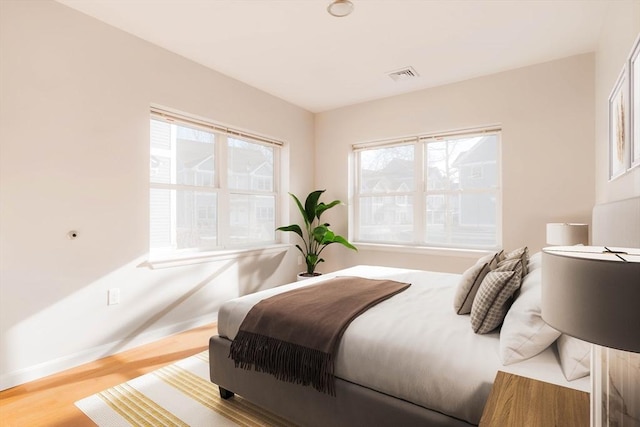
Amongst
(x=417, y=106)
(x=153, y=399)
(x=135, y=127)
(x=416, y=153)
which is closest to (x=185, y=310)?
(x=153, y=399)

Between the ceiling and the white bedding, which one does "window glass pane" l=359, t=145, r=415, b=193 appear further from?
the white bedding

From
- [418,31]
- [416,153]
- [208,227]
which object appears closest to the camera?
[418,31]

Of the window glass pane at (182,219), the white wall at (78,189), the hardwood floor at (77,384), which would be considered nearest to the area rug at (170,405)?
the hardwood floor at (77,384)

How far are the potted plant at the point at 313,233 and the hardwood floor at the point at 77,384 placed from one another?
1703 mm

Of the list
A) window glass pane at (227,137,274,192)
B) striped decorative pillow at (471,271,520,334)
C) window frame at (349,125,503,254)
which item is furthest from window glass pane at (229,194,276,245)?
striped decorative pillow at (471,271,520,334)

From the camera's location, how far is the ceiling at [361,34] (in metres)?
2.38

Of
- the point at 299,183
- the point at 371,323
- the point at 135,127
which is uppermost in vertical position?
the point at 135,127

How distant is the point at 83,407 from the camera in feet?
6.20

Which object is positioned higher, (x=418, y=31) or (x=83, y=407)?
(x=418, y=31)

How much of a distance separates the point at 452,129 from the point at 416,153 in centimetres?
50

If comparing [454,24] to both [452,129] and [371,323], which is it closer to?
[452,129]

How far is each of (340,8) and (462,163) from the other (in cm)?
230

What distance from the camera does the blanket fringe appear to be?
4.91ft

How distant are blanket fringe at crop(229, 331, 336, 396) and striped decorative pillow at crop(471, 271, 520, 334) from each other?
68 centimetres
